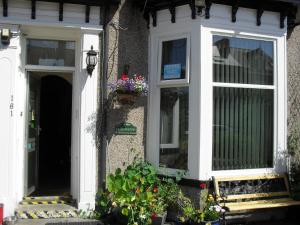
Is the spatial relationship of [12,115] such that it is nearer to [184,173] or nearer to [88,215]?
[88,215]

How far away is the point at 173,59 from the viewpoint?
723 centimetres

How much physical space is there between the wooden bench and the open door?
337 cm

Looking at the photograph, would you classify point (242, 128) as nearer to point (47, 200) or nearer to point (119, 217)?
point (119, 217)

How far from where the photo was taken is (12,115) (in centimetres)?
671

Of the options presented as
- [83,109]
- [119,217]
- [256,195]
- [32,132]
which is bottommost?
[119,217]

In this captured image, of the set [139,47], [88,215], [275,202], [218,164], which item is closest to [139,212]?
[88,215]

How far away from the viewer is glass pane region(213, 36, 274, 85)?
23.2 ft

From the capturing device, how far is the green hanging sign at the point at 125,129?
7.09m

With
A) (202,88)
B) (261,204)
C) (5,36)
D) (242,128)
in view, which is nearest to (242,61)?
(202,88)

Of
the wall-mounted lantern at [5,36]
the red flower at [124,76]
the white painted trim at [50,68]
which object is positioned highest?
the wall-mounted lantern at [5,36]

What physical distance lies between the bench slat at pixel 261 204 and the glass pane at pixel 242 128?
66 cm

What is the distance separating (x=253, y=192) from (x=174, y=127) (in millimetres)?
1777

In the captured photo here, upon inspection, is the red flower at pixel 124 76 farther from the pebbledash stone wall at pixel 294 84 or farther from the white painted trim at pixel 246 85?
the pebbledash stone wall at pixel 294 84

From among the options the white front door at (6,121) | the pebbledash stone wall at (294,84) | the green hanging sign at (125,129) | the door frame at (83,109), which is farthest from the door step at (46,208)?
the pebbledash stone wall at (294,84)
